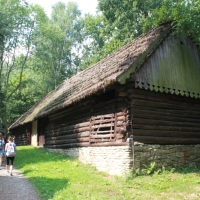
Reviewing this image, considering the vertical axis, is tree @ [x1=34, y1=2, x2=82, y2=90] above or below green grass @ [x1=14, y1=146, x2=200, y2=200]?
above

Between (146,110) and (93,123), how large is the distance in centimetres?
242

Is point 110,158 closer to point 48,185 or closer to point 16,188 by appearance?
point 48,185

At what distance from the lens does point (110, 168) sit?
9.67 m

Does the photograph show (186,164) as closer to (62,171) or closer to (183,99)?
(183,99)

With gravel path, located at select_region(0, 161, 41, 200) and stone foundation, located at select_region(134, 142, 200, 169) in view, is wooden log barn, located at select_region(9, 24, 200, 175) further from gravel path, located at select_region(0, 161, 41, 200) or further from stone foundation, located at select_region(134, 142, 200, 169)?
gravel path, located at select_region(0, 161, 41, 200)

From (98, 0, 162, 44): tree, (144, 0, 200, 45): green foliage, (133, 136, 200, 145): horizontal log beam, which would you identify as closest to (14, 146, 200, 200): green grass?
(133, 136, 200, 145): horizontal log beam

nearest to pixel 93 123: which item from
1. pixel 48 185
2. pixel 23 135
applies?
pixel 48 185

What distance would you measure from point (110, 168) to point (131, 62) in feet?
13.0

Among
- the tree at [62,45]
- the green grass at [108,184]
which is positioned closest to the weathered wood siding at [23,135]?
the tree at [62,45]

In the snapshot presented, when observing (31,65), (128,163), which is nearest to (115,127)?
(128,163)

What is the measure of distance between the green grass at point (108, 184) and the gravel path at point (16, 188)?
0.22 metres

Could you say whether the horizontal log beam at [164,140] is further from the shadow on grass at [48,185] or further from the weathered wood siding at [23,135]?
the weathered wood siding at [23,135]

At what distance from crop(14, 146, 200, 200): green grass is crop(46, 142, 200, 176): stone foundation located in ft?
1.11

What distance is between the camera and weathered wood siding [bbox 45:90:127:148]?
977 centimetres
